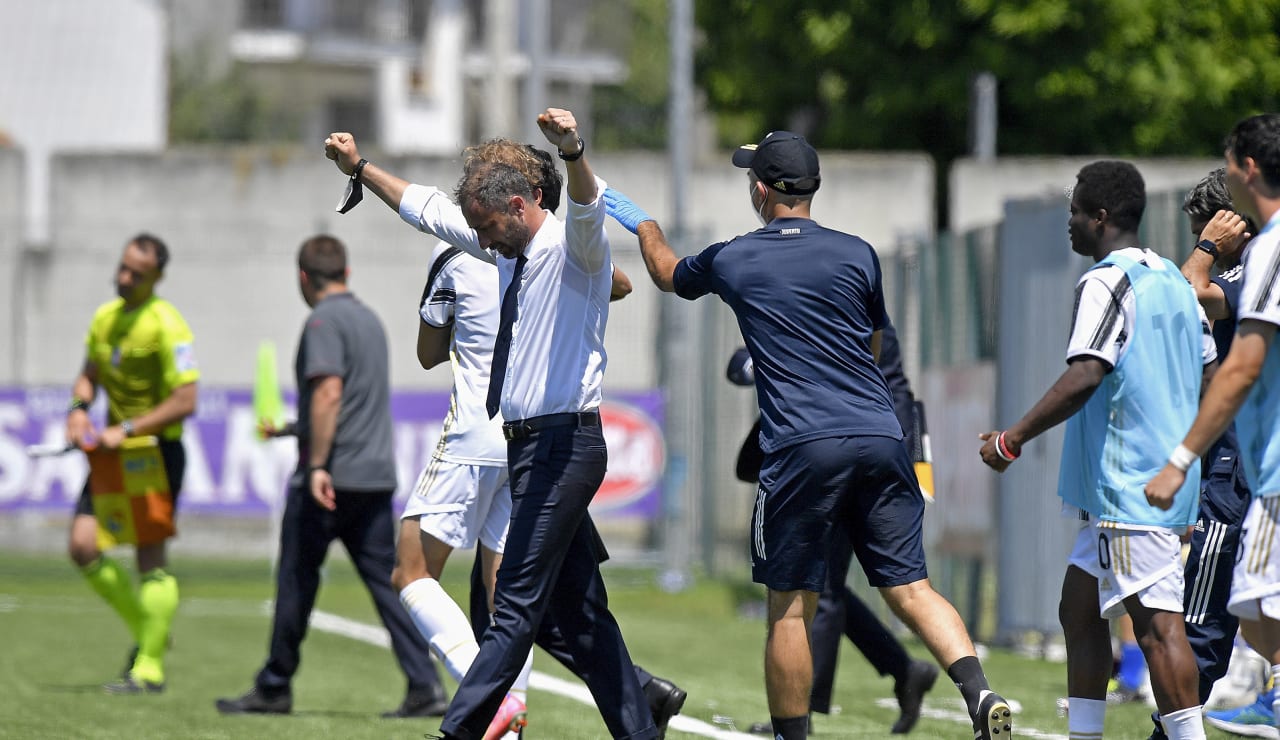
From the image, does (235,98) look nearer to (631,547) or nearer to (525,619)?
(631,547)

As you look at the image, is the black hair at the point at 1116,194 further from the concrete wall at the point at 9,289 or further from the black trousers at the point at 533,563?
the concrete wall at the point at 9,289

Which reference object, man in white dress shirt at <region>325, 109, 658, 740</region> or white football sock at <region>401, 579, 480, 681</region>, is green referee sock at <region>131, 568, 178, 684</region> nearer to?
white football sock at <region>401, 579, 480, 681</region>

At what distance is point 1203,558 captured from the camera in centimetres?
661

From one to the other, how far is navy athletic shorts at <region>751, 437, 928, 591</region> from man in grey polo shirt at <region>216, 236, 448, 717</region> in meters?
2.83

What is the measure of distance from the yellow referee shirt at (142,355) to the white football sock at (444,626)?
3.24m

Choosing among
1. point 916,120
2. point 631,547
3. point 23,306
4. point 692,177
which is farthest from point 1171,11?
point 23,306

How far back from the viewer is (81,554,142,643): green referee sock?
9430 mm

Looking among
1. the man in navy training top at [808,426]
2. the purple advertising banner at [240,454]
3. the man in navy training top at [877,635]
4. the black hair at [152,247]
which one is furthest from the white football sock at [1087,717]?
the purple advertising banner at [240,454]

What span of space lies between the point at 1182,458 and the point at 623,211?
210 centimetres

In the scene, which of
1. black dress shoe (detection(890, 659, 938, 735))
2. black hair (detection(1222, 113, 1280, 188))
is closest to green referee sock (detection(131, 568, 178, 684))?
black dress shoe (detection(890, 659, 938, 735))

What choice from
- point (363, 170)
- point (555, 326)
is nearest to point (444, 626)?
point (555, 326)

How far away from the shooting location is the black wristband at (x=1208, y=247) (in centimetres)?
642

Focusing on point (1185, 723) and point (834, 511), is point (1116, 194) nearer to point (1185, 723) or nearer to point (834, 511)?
point (834, 511)

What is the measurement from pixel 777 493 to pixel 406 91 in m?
35.8
